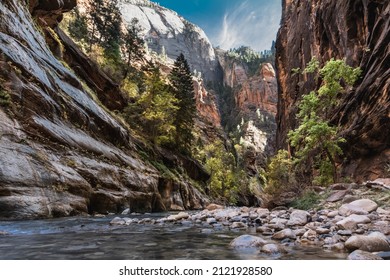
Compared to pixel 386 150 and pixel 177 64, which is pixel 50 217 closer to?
pixel 386 150

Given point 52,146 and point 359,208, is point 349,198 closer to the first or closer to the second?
point 359,208

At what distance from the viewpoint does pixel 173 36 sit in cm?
15588

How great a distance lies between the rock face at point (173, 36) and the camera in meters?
147

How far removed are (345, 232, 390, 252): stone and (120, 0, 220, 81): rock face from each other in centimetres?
14484

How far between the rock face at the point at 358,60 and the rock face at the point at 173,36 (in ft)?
363

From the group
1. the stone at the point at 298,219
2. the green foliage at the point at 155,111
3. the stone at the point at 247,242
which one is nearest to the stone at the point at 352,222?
the stone at the point at 298,219

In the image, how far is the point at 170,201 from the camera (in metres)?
24.5

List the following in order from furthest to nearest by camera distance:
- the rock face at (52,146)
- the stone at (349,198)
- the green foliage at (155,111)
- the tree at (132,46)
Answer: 1. the tree at (132,46)
2. the green foliage at (155,111)
3. the stone at (349,198)
4. the rock face at (52,146)

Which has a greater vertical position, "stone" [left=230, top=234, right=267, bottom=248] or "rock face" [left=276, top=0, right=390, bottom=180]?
"rock face" [left=276, top=0, right=390, bottom=180]

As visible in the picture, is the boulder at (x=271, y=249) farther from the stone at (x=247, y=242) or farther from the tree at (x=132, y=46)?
the tree at (x=132, y=46)

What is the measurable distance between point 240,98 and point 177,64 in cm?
9581

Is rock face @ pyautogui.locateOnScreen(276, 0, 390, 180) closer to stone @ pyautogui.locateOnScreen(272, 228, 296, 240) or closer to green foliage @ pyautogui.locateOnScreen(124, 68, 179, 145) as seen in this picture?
green foliage @ pyautogui.locateOnScreen(124, 68, 179, 145)

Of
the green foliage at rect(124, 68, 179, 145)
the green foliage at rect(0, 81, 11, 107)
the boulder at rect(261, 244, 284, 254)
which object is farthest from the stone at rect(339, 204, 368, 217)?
the green foliage at rect(124, 68, 179, 145)

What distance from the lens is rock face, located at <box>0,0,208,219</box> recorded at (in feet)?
29.7
